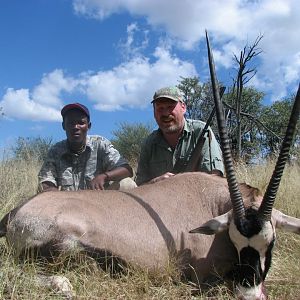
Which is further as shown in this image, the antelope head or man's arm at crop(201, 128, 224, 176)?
man's arm at crop(201, 128, 224, 176)

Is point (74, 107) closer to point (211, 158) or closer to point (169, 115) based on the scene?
point (169, 115)

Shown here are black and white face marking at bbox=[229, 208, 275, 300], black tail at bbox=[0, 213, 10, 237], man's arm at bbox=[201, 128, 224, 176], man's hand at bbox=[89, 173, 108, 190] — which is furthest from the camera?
man's hand at bbox=[89, 173, 108, 190]

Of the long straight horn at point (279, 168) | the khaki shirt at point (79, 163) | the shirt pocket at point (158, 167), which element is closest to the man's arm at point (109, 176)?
the khaki shirt at point (79, 163)

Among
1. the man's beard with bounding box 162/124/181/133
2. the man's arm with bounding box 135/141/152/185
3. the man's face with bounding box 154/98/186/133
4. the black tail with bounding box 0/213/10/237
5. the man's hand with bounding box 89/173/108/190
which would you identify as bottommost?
the black tail with bounding box 0/213/10/237

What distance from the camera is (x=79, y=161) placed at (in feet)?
20.0

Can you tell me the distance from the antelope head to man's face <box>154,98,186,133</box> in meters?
1.73

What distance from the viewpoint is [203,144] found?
5199mm

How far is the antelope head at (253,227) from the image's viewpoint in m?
3.19

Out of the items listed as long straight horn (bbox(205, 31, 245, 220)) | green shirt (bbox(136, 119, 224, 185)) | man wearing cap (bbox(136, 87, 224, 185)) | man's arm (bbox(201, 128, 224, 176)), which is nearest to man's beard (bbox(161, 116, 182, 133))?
man wearing cap (bbox(136, 87, 224, 185))

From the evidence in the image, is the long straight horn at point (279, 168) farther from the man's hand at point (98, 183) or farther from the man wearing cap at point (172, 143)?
the man's hand at point (98, 183)

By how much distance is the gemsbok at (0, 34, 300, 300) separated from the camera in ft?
10.9

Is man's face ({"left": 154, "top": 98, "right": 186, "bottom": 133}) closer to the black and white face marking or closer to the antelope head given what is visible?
the antelope head

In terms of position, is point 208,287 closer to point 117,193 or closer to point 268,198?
point 268,198

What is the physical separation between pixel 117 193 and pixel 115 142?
1778cm
